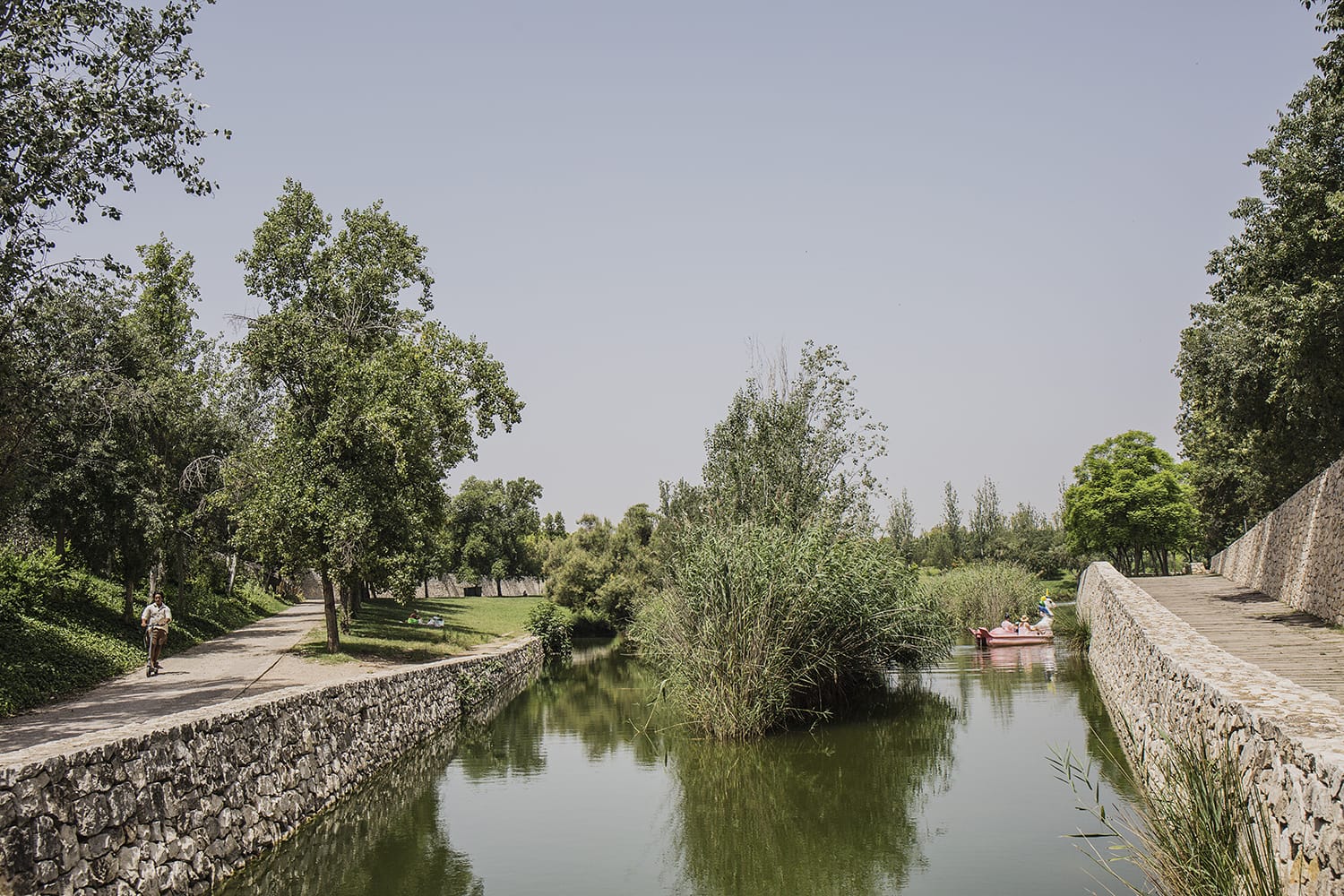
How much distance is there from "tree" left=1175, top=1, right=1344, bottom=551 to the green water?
663 cm

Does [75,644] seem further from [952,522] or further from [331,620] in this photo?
[952,522]

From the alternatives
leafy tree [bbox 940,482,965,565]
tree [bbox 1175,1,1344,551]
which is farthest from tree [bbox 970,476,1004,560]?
tree [bbox 1175,1,1344,551]

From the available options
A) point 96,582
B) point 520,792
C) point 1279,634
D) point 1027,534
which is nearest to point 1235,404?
point 1279,634

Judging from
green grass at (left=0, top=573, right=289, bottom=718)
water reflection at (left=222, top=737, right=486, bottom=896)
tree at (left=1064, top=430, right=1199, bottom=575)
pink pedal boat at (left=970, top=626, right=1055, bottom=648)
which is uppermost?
tree at (left=1064, top=430, right=1199, bottom=575)

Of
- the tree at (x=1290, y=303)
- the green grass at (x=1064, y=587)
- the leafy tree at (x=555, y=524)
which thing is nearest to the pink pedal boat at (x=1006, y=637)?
the tree at (x=1290, y=303)

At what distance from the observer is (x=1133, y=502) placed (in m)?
53.1

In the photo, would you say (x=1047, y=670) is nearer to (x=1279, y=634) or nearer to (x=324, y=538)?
(x=1279, y=634)

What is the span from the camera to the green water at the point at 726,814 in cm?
1014

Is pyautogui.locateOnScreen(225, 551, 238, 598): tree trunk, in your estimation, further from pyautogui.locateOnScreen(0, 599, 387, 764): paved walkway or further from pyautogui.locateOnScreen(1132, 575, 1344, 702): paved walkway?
pyautogui.locateOnScreen(1132, 575, 1344, 702): paved walkway

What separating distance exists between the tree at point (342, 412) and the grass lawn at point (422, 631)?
1416mm

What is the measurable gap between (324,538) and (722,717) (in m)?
11.5

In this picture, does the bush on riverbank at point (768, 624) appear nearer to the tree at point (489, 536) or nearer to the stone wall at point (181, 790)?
the stone wall at point (181, 790)

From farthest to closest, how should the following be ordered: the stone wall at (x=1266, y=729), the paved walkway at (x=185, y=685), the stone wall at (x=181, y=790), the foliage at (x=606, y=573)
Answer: the foliage at (x=606, y=573) → the paved walkway at (x=185, y=685) → the stone wall at (x=181, y=790) → the stone wall at (x=1266, y=729)

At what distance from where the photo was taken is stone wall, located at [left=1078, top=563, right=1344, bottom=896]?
4.97m
